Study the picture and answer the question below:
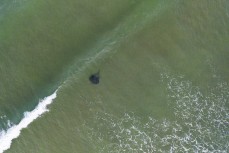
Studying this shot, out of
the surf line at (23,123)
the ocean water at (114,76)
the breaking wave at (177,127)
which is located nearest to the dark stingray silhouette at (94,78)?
the ocean water at (114,76)

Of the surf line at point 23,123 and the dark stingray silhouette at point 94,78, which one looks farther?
the dark stingray silhouette at point 94,78

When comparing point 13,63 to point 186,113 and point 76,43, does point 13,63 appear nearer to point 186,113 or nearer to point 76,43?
point 76,43

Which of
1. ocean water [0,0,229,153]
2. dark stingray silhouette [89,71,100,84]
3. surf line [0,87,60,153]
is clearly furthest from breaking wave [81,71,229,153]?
surf line [0,87,60,153]

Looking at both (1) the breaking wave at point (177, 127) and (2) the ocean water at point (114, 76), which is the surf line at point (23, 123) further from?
(1) the breaking wave at point (177, 127)

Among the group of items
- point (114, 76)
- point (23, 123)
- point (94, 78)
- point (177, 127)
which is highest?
point (114, 76)

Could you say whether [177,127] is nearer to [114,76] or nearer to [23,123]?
[114,76]

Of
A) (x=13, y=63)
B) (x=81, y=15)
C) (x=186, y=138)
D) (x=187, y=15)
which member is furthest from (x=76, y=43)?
(x=186, y=138)

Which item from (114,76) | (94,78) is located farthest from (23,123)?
(114,76)

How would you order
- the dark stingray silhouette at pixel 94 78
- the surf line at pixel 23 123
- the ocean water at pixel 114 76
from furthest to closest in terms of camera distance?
the dark stingray silhouette at pixel 94 78 → the ocean water at pixel 114 76 → the surf line at pixel 23 123
